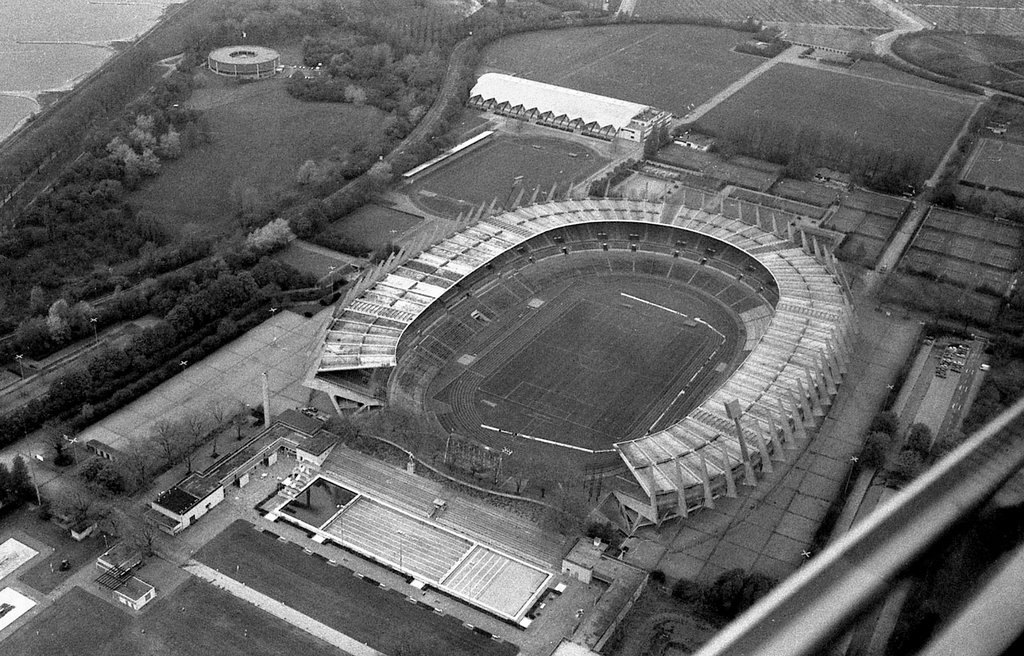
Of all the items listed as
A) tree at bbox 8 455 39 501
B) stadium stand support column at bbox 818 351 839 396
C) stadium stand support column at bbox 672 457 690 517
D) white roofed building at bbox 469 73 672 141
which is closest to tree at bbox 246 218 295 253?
tree at bbox 8 455 39 501

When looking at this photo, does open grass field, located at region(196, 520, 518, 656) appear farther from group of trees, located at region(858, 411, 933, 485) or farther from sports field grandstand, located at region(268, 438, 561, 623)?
group of trees, located at region(858, 411, 933, 485)

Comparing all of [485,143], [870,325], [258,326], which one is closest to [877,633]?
[258,326]

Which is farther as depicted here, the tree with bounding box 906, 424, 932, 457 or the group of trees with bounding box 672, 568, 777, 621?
the tree with bounding box 906, 424, 932, 457

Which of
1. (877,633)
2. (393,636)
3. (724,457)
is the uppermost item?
(877,633)

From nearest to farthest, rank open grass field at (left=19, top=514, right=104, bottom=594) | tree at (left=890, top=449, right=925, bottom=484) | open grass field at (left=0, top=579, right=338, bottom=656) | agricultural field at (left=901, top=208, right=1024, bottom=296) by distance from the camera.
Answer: open grass field at (left=0, top=579, right=338, bottom=656) → open grass field at (left=19, top=514, right=104, bottom=594) → tree at (left=890, top=449, right=925, bottom=484) → agricultural field at (left=901, top=208, right=1024, bottom=296)

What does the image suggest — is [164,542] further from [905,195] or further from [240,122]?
[905,195]

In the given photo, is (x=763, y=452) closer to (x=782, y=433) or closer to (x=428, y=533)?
(x=782, y=433)
